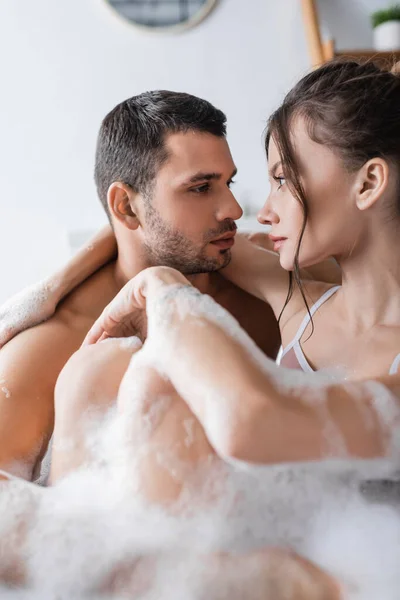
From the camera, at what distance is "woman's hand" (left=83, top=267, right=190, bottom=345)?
95 centimetres

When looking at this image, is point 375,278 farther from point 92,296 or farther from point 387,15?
point 387,15

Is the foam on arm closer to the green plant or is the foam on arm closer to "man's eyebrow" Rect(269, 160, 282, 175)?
"man's eyebrow" Rect(269, 160, 282, 175)

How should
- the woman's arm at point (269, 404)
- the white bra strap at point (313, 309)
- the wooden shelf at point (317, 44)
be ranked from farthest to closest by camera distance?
the wooden shelf at point (317, 44), the white bra strap at point (313, 309), the woman's arm at point (269, 404)

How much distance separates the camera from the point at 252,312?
55.1 inches

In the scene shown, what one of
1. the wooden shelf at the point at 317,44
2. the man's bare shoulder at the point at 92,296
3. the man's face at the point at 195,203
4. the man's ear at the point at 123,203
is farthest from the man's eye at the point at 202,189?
the wooden shelf at the point at 317,44

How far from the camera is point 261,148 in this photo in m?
2.57

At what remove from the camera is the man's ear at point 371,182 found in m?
1.00

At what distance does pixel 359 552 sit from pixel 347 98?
25.2 inches

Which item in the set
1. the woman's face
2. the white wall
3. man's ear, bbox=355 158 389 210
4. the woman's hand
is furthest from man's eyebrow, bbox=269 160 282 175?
the white wall

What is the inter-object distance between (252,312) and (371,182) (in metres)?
0.46

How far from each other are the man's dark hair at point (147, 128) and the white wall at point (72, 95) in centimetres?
117

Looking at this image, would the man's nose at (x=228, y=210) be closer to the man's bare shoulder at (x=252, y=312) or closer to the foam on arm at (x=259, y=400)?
the man's bare shoulder at (x=252, y=312)

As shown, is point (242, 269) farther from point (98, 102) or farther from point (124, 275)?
point (98, 102)

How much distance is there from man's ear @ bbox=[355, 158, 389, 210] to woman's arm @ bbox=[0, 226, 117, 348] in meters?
0.54
